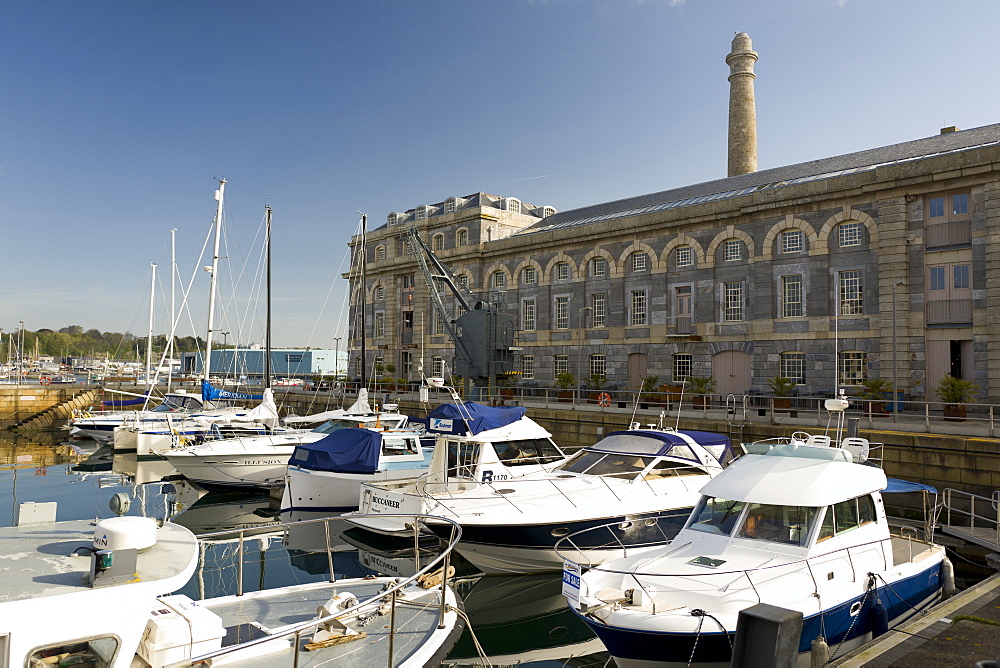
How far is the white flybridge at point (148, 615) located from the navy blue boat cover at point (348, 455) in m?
10.6

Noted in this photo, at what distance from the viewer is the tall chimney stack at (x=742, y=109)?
44.4 m

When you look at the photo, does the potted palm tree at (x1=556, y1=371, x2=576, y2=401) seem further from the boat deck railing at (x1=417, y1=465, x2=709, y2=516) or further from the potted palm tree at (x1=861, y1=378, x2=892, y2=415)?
the boat deck railing at (x1=417, y1=465, x2=709, y2=516)

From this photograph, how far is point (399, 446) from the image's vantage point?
2177 cm

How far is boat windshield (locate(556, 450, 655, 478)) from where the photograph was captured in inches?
560

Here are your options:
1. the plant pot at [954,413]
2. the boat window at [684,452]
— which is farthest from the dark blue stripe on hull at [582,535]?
the plant pot at [954,413]

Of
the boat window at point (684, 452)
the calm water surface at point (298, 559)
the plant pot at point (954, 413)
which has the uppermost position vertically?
the plant pot at point (954, 413)

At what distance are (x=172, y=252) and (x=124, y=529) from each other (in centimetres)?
4801

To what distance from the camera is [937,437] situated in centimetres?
1850

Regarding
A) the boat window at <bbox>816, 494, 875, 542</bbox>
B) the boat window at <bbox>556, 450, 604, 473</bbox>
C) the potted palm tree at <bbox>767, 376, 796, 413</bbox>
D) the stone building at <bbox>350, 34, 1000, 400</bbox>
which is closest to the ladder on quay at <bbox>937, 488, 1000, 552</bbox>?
the boat window at <bbox>816, 494, 875, 542</bbox>

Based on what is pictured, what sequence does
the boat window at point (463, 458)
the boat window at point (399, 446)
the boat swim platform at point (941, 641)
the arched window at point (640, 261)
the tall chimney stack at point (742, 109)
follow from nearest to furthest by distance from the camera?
the boat swim platform at point (941, 641) < the boat window at point (463, 458) < the boat window at point (399, 446) < the arched window at point (640, 261) < the tall chimney stack at point (742, 109)

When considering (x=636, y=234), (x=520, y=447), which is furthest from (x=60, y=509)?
(x=636, y=234)

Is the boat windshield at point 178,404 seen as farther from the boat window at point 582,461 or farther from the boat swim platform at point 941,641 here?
the boat swim platform at point 941,641

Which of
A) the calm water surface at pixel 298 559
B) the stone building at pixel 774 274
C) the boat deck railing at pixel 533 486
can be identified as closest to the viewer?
the calm water surface at pixel 298 559

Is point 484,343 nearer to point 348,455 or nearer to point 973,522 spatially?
point 348,455
